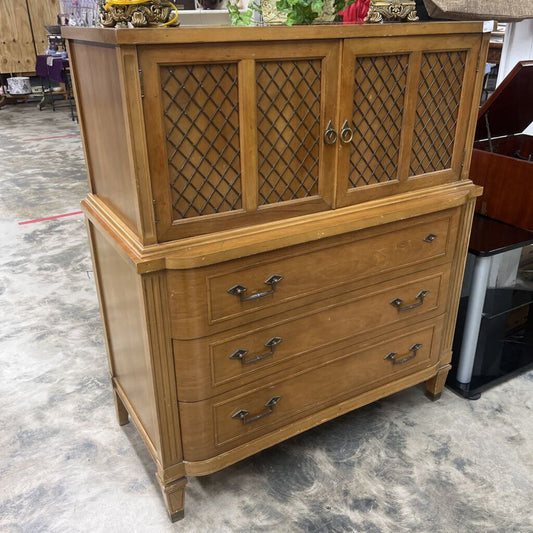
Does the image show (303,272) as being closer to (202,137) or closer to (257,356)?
(257,356)

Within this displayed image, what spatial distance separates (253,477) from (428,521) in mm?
638

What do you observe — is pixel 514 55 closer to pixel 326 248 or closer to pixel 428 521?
pixel 326 248

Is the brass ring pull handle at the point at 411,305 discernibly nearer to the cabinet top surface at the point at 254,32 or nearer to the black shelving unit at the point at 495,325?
the black shelving unit at the point at 495,325

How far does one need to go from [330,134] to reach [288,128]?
15 cm

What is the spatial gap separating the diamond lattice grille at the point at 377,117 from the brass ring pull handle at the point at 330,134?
3.3 inches

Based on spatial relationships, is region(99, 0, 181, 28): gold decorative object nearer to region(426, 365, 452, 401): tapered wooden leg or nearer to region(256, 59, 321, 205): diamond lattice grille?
region(256, 59, 321, 205): diamond lattice grille

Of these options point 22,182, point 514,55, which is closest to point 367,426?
point 514,55

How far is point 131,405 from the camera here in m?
2.07

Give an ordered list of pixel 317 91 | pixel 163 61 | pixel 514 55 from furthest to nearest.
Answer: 1. pixel 514 55
2. pixel 317 91
3. pixel 163 61

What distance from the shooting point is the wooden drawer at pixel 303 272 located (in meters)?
1.57

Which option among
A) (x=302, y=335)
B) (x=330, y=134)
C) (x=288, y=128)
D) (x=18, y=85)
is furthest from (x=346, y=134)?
(x=18, y=85)

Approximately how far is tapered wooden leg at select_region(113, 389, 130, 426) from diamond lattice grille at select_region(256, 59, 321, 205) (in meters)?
1.16

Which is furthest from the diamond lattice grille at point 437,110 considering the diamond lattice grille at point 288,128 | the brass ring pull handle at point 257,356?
the brass ring pull handle at point 257,356

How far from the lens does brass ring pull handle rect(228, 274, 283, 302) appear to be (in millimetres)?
1613
